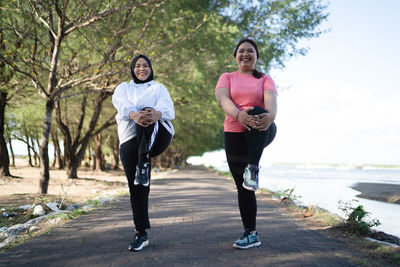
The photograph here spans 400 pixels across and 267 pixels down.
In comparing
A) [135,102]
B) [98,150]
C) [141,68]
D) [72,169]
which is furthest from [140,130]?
[98,150]

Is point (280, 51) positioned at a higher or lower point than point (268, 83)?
higher

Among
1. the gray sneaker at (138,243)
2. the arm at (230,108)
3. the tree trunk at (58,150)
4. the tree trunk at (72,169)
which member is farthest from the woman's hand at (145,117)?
the tree trunk at (58,150)

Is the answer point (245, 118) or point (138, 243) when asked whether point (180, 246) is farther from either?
point (245, 118)

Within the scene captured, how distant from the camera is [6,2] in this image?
9.53 meters

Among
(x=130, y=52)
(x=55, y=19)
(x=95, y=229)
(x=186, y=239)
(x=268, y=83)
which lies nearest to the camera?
(x=268, y=83)

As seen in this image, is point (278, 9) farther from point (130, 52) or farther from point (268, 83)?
point (268, 83)

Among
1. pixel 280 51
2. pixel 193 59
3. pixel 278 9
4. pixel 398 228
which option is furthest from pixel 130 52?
pixel 398 228

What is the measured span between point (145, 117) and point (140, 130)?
17 cm

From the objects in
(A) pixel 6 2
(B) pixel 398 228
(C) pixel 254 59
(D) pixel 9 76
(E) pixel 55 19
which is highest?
(E) pixel 55 19

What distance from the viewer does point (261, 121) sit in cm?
361

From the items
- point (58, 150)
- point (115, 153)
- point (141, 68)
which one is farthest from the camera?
point (115, 153)

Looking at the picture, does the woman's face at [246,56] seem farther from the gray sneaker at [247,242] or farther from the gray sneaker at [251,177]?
the gray sneaker at [247,242]

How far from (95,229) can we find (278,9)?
12.0 meters

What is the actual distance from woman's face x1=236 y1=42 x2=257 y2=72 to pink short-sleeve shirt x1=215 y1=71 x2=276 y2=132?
11 centimetres
